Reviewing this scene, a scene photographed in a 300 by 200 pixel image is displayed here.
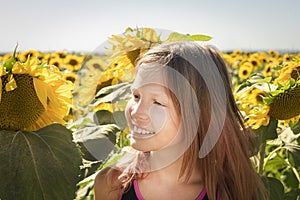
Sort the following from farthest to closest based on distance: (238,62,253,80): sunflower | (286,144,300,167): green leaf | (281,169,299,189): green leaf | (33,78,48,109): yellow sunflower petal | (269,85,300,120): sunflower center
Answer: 1. (238,62,253,80): sunflower
2. (281,169,299,189): green leaf
3. (286,144,300,167): green leaf
4. (269,85,300,120): sunflower center
5. (33,78,48,109): yellow sunflower petal

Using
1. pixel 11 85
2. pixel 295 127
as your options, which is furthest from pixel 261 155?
pixel 11 85

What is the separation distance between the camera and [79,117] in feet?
5.01

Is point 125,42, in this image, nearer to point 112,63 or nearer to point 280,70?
point 112,63

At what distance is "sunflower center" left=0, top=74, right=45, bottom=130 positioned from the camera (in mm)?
1184

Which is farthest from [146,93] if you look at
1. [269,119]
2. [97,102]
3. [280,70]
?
[280,70]

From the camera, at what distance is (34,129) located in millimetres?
1260

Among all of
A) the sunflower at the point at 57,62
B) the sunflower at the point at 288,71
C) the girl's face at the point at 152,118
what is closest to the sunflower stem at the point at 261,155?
the sunflower at the point at 288,71

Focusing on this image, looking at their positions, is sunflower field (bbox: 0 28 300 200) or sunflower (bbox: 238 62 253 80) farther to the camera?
sunflower (bbox: 238 62 253 80)

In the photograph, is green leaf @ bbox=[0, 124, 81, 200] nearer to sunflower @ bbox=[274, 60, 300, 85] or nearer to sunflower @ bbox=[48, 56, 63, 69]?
sunflower @ bbox=[274, 60, 300, 85]

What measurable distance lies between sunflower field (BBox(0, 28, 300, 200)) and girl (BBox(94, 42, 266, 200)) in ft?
0.26

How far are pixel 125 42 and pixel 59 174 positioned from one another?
1.55ft

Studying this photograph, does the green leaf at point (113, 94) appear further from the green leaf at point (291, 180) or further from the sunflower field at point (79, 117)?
the green leaf at point (291, 180)

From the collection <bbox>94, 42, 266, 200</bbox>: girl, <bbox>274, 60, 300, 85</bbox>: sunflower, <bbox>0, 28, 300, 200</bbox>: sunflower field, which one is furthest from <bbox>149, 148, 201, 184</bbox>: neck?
<bbox>274, 60, 300, 85</bbox>: sunflower

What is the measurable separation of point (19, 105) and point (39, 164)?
119 mm
